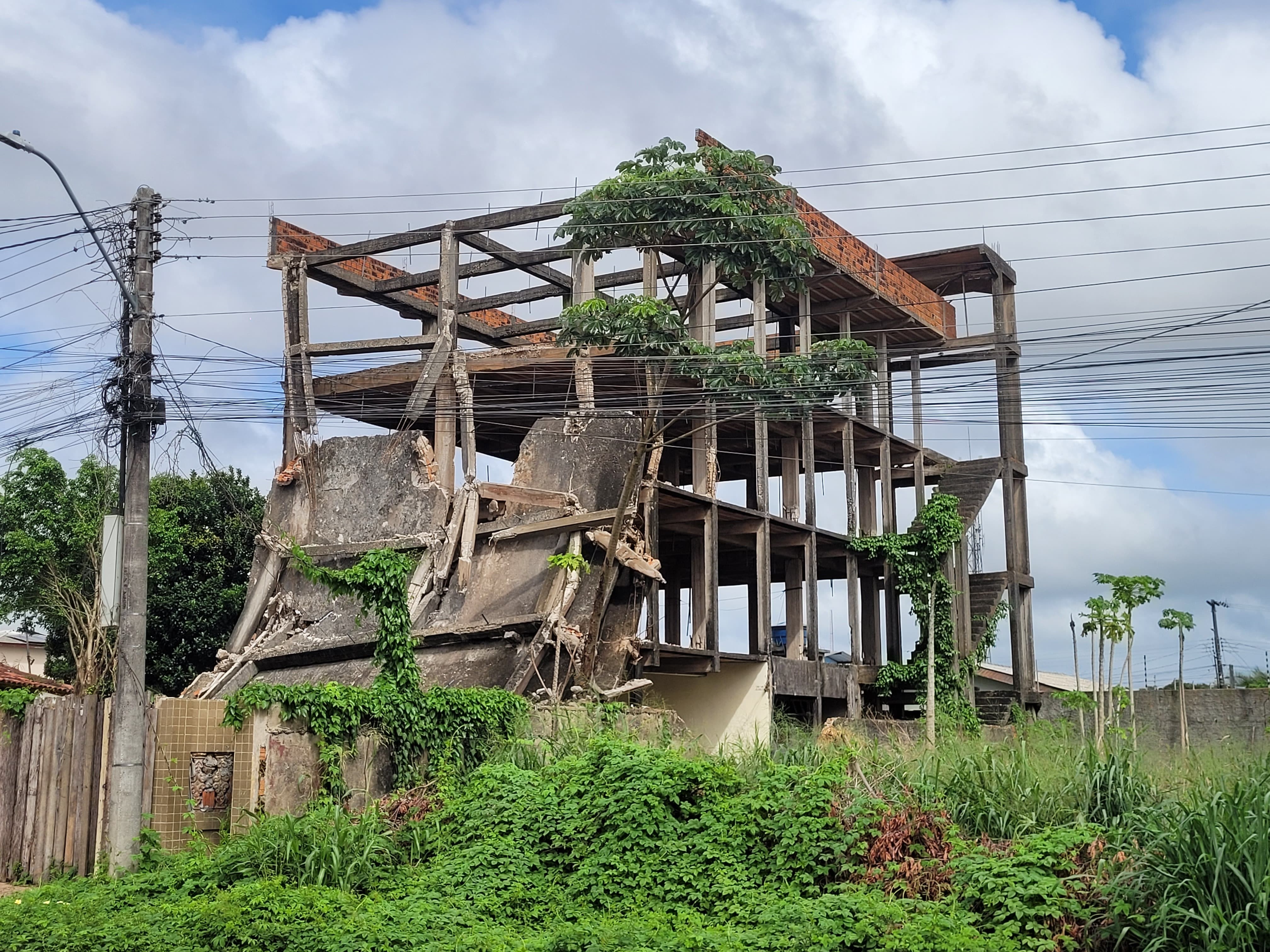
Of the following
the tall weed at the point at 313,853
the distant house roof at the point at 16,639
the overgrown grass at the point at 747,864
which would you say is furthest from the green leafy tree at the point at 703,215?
the distant house roof at the point at 16,639

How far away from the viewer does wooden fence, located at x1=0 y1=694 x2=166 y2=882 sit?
580 inches

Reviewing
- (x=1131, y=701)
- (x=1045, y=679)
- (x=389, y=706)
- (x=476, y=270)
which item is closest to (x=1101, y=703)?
(x=1131, y=701)

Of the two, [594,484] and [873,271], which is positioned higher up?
[873,271]

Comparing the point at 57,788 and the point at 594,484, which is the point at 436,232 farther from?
the point at 57,788

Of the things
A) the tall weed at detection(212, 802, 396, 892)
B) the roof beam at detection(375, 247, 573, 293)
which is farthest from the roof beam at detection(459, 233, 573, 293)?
the tall weed at detection(212, 802, 396, 892)

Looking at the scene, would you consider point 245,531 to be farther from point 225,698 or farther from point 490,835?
point 490,835

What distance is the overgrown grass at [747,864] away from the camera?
9.01 meters

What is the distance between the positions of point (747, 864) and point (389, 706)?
19.7ft

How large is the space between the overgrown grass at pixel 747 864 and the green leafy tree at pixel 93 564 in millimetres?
14717

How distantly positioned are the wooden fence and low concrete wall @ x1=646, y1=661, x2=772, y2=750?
1153 centimetres

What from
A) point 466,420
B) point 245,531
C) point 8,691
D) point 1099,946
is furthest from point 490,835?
point 245,531

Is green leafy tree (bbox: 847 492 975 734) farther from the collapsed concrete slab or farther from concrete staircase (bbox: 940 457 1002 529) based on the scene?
the collapsed concrete slab

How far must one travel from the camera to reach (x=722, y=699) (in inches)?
1008

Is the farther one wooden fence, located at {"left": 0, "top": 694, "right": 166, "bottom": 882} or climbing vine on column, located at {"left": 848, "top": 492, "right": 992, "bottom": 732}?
climbing vine on column, located at {"left": 848, "top": 492, "right": 992, "bottom": 732}
